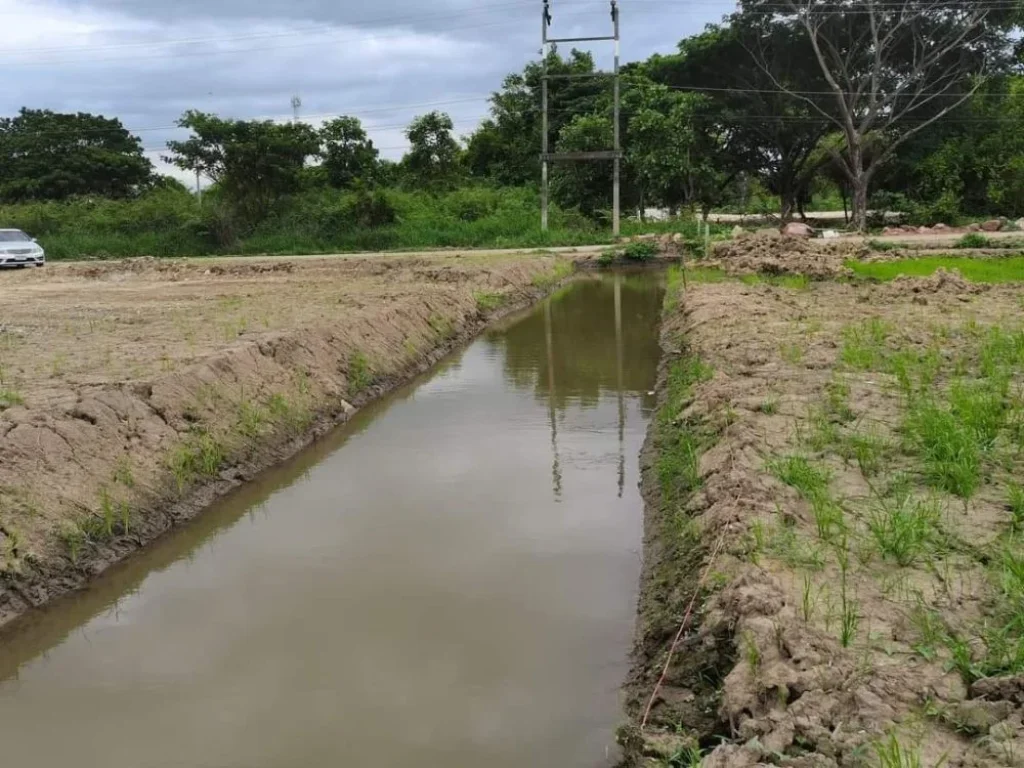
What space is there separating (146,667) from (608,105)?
35.5 m

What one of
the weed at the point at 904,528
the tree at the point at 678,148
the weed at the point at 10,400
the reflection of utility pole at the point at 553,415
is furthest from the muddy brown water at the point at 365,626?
the tree at the point at 678,148

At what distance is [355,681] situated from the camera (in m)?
4.89

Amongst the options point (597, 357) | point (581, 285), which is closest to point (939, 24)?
point (581, 285)

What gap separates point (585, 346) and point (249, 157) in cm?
2505

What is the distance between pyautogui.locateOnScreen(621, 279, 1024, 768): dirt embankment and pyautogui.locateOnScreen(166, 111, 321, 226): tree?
1179 inches

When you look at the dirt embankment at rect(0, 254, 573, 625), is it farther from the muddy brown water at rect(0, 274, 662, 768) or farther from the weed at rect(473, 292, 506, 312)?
the muddy brown water at rect(0, 274, 662, 768)

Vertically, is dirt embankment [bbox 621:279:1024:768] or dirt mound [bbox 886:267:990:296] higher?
dirt mound [bbox 886:267:990:296]

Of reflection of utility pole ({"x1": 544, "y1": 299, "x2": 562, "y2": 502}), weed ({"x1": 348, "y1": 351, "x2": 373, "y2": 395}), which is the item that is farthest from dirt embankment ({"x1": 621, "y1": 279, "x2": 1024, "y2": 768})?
weed ({"x1": 348, "y1": 351, "x2": 373, "y2": 395})

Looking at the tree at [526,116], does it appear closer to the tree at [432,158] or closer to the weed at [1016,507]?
the tree at [432,158]

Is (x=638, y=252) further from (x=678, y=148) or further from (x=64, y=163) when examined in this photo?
(x=64, y=163)

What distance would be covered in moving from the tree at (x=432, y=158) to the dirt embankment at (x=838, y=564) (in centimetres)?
3299

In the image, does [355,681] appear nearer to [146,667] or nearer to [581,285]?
[146,667]

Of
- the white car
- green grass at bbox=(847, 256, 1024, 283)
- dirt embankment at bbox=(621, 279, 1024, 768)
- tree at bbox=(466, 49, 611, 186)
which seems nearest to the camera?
dirt embankment at bbox=(621, 279, 1024, 768)

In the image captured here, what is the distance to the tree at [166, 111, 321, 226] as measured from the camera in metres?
35.1
